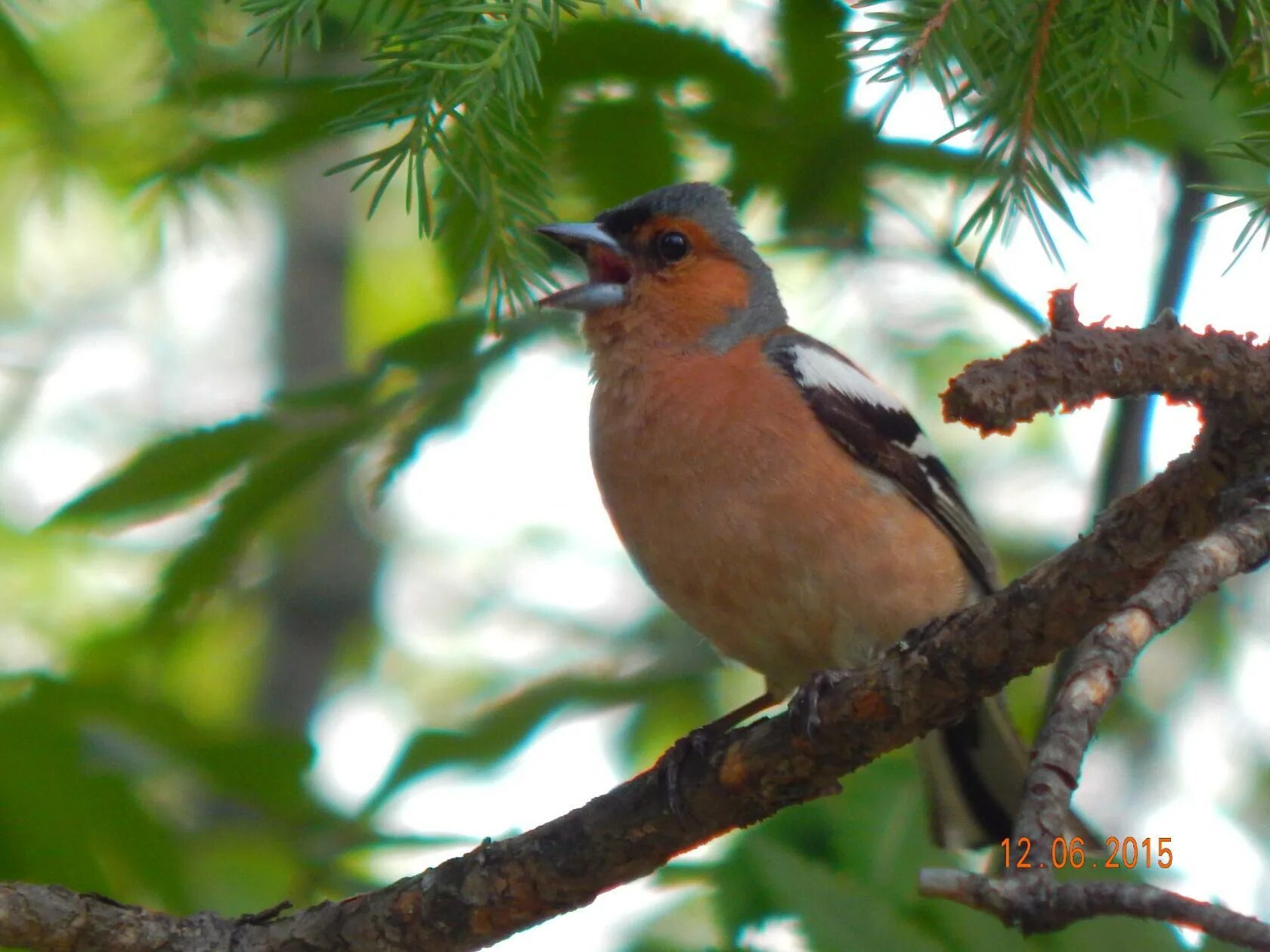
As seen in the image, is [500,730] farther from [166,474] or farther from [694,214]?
[694,214]

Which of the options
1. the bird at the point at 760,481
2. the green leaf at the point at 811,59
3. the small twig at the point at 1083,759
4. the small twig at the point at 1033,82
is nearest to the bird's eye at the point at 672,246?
the bird at the point at 760,481

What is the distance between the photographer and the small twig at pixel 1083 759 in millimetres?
2203

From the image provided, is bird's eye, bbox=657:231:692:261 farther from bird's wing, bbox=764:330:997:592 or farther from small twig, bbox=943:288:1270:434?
small twig, bbox=943:288:1270:434

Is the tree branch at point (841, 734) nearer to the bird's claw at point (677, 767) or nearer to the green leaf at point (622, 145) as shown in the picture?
the bird's claw at point (677, 767)

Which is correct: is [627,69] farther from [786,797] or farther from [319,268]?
[319,268]

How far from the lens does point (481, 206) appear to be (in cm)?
296

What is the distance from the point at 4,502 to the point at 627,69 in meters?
6.94

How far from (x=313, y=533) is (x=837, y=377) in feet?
13.0

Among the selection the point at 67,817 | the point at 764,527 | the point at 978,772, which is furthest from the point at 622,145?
the point at 978,772

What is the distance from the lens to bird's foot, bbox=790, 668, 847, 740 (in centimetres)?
333

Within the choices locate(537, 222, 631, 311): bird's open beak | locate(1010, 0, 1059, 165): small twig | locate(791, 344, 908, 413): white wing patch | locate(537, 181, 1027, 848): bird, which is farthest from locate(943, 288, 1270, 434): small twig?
locate(537, 222, 631, 311): bird's open beak

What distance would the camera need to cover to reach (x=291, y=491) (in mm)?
4402

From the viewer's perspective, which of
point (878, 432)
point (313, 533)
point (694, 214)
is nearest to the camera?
point (878, 432)

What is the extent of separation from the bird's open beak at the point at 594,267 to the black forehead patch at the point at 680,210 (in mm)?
62
